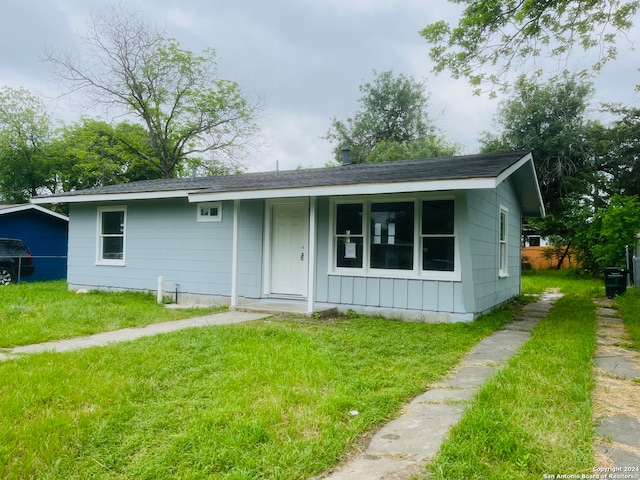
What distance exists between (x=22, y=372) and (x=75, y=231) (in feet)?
27.2

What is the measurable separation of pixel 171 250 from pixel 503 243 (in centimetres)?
740

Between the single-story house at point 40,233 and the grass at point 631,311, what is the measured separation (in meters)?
16.1

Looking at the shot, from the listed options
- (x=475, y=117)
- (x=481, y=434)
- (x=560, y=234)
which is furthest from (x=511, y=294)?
(x=475, y=117)

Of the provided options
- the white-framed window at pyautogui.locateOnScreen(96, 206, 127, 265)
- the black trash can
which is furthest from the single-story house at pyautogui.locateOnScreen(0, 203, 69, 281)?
the black trash can

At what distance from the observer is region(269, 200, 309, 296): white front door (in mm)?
8461

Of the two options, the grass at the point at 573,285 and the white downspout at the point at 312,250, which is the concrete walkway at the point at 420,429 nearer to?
the white downspout at the point at 312,250

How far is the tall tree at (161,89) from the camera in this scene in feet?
74.7

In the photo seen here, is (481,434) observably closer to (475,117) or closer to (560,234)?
(560,234)

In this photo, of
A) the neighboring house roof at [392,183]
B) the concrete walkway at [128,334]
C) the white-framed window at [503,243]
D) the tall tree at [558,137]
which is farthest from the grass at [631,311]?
the tall tree at [558,137]

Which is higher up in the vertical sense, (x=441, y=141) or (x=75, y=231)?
(x=441, y=141)

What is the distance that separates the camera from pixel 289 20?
1364 centimetres

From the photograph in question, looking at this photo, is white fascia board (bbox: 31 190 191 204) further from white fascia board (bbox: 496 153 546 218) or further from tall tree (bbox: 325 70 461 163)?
tall tree (bbox: 325 70 461 163)

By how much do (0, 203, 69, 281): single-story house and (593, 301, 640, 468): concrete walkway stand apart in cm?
1593

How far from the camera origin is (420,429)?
9.45ft
